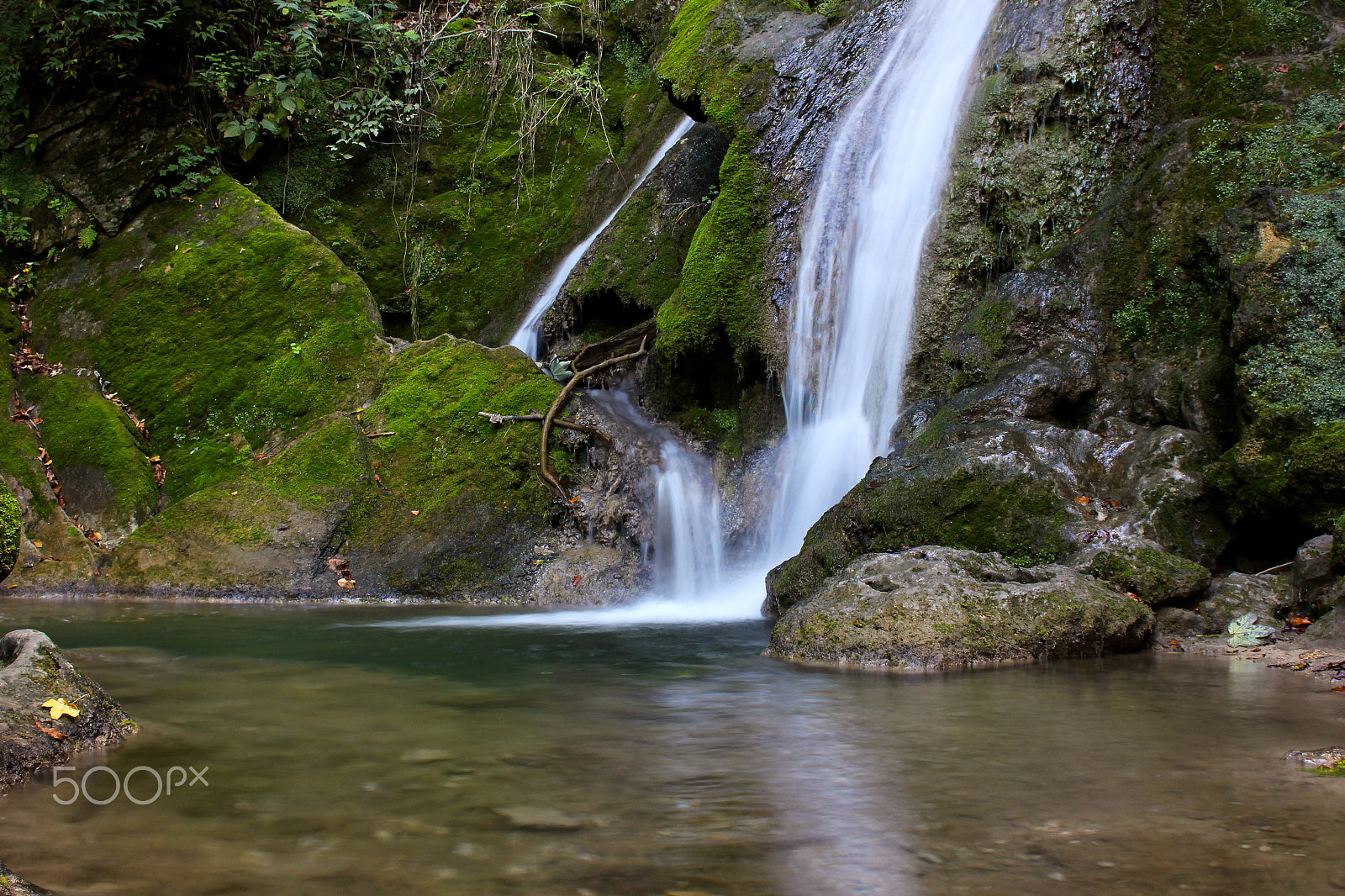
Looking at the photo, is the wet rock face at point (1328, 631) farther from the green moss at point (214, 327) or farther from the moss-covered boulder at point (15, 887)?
the green moss at point (214, 327)

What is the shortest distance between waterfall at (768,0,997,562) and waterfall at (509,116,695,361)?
3.32 meters

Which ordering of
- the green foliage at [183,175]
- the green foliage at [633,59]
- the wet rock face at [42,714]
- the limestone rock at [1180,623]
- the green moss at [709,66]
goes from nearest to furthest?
the wet rock face at [42,714]
the limestone rock at [1180,623]
the green moss at [709,66]
the green foliage at [183,175]
the green foliage at [633,59]

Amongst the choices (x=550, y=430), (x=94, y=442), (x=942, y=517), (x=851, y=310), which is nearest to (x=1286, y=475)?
(x=942, y=517)

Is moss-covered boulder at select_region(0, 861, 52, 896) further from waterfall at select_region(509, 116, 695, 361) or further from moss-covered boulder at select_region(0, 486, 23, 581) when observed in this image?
waterfall at select_region(509, 116, 695, 361)

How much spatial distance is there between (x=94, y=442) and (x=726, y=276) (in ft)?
21.6

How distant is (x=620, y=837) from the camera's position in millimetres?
2492

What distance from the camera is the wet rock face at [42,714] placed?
113 inches

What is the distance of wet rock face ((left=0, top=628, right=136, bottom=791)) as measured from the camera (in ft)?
9.39

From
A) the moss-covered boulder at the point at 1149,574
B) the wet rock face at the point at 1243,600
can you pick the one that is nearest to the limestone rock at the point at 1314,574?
the wet rock face at the point at 1243,600

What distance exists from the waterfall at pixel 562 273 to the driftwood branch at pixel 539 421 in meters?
1.48

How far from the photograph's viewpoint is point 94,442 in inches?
379

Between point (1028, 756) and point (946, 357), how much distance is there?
17.9ft

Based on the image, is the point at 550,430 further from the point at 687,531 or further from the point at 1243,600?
the point at 1243,600

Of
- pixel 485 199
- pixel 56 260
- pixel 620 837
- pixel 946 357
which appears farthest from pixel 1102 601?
pixel 56 260
